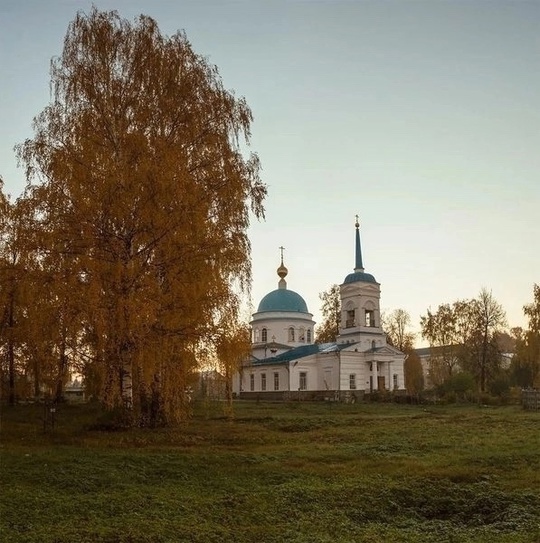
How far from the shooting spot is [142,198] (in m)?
18.1

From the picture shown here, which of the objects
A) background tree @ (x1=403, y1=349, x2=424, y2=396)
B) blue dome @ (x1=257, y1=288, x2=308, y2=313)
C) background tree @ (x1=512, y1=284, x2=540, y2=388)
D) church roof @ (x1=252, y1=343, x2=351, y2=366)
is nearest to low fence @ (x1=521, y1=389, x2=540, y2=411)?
background tree @ (x1=512, y1=284, x2=540, y2=388)

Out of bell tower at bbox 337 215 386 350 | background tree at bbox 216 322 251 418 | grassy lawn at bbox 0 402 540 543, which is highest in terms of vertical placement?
bell tower at bbox 337 215 386 350

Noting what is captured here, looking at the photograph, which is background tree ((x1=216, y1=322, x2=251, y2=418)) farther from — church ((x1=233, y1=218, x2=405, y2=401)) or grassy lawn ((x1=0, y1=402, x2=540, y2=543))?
church ((x1=233, y1=218, x2=405, y2=401))

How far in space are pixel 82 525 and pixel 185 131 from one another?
13960mm

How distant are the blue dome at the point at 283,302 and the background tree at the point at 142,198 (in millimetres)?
46943

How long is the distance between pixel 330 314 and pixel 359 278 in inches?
741

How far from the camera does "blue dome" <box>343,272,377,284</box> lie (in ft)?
187

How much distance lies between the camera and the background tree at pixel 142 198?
17.5 metres

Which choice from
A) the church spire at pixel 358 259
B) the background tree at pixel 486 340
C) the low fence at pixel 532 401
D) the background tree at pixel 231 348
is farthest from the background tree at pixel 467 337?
the background tree at pixel 231 348

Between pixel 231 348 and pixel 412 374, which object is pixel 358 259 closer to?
pixel 412 374

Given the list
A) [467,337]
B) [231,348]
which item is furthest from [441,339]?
[231,348]

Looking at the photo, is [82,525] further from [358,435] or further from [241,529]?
[358,435]

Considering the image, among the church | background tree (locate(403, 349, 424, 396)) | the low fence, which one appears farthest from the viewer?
background tree (locate(403, 349, 424, 396))

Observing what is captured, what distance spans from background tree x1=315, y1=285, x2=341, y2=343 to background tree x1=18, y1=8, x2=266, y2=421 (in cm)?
5449
